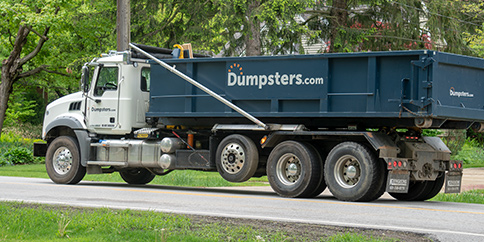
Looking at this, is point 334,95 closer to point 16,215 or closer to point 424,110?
point 424,110

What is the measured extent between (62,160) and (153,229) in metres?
8.71

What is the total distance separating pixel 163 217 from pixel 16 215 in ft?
5.95

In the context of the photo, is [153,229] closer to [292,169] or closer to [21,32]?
[292,169]

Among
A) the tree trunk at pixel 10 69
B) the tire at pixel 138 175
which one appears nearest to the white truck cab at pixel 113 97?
the tire at pixel 138 175

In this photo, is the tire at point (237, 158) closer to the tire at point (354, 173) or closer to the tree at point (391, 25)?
the tire at point (354, 173)

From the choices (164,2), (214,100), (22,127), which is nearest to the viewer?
(214,100)

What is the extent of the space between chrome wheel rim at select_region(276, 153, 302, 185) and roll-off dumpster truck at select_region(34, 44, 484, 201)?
0.9 inches

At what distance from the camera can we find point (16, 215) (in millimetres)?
9289

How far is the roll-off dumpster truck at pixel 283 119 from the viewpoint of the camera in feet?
41.1

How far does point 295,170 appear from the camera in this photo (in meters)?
13.5

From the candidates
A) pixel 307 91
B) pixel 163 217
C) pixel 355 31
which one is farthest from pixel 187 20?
pixel 163 217

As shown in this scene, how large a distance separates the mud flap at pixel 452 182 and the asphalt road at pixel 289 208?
364 millimetres

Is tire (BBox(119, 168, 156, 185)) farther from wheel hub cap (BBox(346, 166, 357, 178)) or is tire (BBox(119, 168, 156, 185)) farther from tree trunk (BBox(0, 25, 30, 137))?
tree trunk (BBox(0, 25, 30, 137))

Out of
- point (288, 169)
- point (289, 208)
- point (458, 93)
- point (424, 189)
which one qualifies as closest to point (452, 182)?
point (424, 189)
